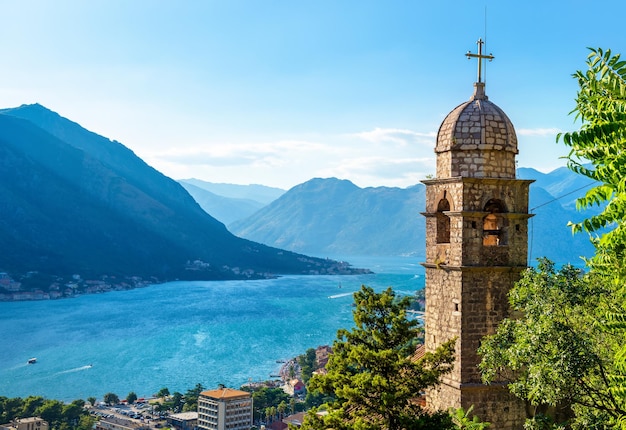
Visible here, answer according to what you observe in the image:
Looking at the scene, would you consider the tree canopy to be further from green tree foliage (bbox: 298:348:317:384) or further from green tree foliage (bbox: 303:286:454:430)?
green tree foliage (bbox: 298:348:317:384)

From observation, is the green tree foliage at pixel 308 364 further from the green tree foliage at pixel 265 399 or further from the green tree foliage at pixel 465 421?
the green tree foliage at pixel 465 421

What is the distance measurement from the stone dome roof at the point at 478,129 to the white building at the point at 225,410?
41.4 m

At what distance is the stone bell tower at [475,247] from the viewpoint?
37.8 feet

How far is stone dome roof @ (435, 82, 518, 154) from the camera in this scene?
11984mm

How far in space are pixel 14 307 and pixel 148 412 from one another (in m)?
79.7

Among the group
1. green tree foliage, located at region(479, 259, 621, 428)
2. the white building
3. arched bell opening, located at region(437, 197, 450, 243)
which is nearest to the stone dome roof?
arched bell opening, located at region(437, 197, 450, 243)

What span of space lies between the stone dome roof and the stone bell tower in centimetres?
2

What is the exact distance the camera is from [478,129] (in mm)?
12023

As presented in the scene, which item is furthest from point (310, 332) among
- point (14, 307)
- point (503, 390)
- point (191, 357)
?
point (503, 390)

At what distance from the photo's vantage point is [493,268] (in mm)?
11711

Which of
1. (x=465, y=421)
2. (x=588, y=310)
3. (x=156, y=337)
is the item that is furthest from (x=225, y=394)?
(x=588, y=310)

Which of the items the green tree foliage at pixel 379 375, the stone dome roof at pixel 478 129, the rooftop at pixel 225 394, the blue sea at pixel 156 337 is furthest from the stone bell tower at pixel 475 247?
the blue sea at pixel 156 337

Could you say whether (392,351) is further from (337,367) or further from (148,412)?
(148,412)

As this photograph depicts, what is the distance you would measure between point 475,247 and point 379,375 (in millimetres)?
3247
